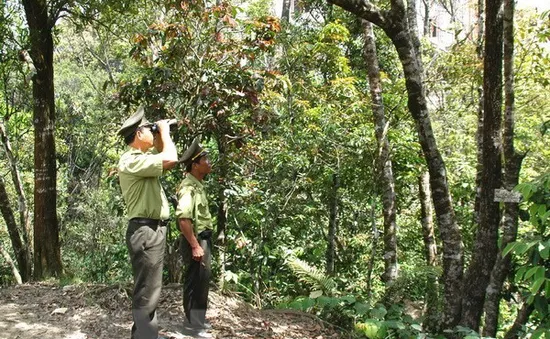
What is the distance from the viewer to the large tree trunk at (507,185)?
12.6ft

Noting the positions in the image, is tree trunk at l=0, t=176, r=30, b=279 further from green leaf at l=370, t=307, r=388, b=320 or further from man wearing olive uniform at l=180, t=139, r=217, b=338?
green leaf at l=370, t=307, r=388, b=320

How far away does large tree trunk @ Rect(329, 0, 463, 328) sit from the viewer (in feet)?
13.8

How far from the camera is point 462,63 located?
7660 millimetres

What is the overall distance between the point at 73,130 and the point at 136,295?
14.0 m

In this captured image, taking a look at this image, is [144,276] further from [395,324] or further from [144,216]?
[395,324]

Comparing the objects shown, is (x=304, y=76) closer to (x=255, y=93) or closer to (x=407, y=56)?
(x=255, y=93)

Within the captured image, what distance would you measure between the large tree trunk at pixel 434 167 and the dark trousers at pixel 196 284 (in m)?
2.08

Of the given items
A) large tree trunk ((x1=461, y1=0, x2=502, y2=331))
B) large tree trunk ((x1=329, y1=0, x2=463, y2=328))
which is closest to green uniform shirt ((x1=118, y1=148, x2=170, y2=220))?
large tree trunk ((x1=329, y1=0, x2=463, y2=328))

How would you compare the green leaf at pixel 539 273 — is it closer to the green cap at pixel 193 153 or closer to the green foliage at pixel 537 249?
the green foliage at pixel 537 249

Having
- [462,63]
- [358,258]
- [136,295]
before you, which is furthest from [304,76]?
[136,295]

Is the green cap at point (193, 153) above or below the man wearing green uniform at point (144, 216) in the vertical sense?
above

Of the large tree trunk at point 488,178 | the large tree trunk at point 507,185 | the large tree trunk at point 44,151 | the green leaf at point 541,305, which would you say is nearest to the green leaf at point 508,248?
the green leaf at point 541,305

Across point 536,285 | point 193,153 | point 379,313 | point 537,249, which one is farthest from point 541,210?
point 193,153

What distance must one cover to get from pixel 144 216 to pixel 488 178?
2.72m
